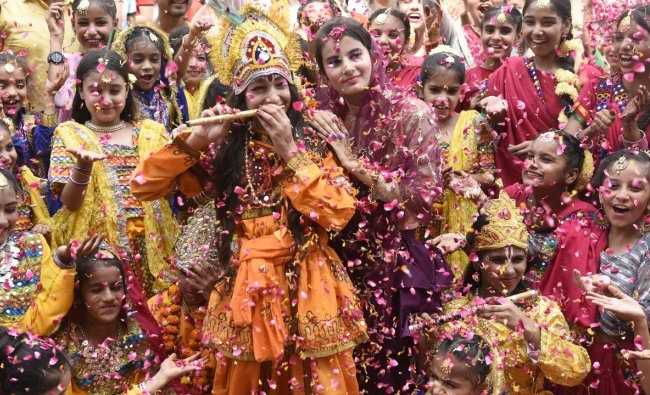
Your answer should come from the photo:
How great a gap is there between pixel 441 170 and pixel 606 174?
83 cm

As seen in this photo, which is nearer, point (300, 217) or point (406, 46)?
point (300, 217)

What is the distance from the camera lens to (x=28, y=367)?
4281mm

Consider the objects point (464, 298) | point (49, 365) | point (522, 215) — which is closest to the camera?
point (49, 365)

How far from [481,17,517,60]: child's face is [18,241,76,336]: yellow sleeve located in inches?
130

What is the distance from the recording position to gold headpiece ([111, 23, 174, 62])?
6.20 meters

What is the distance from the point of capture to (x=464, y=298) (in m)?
5.18

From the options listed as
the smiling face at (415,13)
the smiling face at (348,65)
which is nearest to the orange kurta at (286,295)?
the smiling face at (348,65)

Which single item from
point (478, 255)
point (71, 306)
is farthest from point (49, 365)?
point (478, 255)

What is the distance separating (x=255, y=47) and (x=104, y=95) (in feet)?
4.71

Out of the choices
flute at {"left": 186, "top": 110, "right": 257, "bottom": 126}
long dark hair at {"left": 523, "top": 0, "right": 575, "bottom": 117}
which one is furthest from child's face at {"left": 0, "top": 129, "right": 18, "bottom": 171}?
long dark hair at {"left": 523, "top": 0, "right": 575, "bottom": 117}

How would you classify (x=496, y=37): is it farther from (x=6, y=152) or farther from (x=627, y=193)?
(x=6, y=152)

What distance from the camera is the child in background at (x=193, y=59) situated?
6172mm

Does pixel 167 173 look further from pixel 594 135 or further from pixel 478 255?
pixel 594 135

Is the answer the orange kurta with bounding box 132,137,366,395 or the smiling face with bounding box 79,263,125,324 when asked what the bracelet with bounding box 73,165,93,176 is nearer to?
the smiling face with bounding box 79,263,125,324
